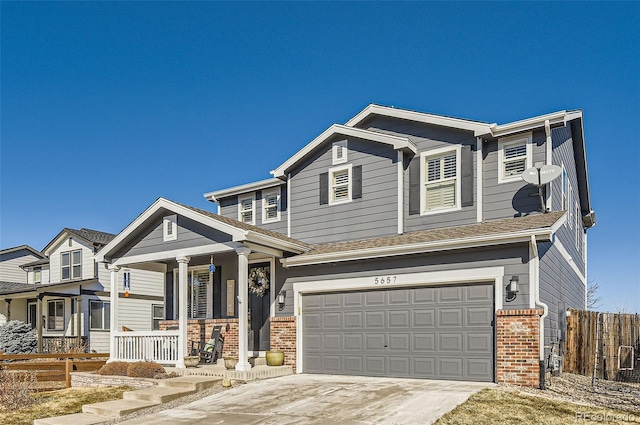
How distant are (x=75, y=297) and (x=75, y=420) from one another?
17816 mm

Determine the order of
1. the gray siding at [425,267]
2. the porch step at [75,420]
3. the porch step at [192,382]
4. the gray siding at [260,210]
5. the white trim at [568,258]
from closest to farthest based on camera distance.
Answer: the porch step at [75,420]
the gray siding at [425,267]
the porch step at [192,382]
the white trim at [568,258]
the gray siding at [260,210]

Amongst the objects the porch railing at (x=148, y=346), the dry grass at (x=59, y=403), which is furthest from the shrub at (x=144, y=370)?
the porch railing at (x=148, y=346)

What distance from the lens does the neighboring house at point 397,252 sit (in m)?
11.7

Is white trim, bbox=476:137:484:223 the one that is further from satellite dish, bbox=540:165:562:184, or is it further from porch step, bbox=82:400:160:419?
porch step, bbox=82:400:160:419

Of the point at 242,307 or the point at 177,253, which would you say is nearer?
the point at 242,307

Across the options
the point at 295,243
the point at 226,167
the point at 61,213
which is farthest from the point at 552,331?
the point at 61,213

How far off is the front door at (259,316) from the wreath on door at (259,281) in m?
0.03

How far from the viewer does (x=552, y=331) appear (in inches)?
501

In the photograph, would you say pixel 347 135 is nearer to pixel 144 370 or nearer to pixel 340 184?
pixel 340 184

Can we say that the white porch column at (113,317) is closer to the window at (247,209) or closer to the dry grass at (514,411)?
the window at (247,209)

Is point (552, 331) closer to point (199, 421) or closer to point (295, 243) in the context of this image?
point (295, 243)

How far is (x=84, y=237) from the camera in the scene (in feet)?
90.7

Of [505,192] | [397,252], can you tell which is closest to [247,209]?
[397,252]

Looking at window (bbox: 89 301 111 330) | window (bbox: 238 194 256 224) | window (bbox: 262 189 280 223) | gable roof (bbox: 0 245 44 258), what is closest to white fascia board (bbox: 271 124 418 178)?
window (bbox: 262 189 280 223)
